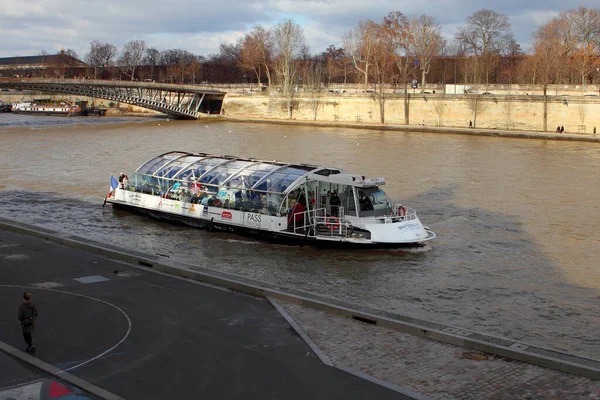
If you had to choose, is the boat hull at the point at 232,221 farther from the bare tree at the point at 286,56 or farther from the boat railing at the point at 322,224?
the bare tree at the point at 286,56

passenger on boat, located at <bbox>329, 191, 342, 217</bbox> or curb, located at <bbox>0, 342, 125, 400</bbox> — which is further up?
passenger on boat, located at <bbox>329, 191, 342, 217</bbox>

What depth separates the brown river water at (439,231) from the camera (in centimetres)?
1802

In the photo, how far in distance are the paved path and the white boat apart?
6.99 meters

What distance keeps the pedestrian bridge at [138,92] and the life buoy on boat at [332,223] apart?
216 ft

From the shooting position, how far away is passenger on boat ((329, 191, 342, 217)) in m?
24.1

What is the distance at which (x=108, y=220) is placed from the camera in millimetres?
28797

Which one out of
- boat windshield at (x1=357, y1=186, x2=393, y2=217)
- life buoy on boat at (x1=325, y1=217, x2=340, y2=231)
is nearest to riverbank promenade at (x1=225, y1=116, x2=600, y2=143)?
boat windshield at (x1=357, y1=186, x2=393, y2=217)

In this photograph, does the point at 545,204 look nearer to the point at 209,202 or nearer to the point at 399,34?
the point at 209,202

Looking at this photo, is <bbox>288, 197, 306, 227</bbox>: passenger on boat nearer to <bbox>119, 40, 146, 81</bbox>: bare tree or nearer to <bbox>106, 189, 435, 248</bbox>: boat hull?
<bbox>106, 189, 435, 248</bbox>: boat hull

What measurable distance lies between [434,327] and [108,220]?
18150mm

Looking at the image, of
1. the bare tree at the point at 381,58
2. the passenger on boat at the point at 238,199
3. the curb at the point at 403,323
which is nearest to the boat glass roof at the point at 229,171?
the passenger on boat at the point at 238,199

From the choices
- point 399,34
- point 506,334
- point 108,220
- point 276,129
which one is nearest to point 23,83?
point 276,129

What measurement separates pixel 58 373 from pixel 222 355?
2.56m

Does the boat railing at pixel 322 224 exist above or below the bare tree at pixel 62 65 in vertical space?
below
